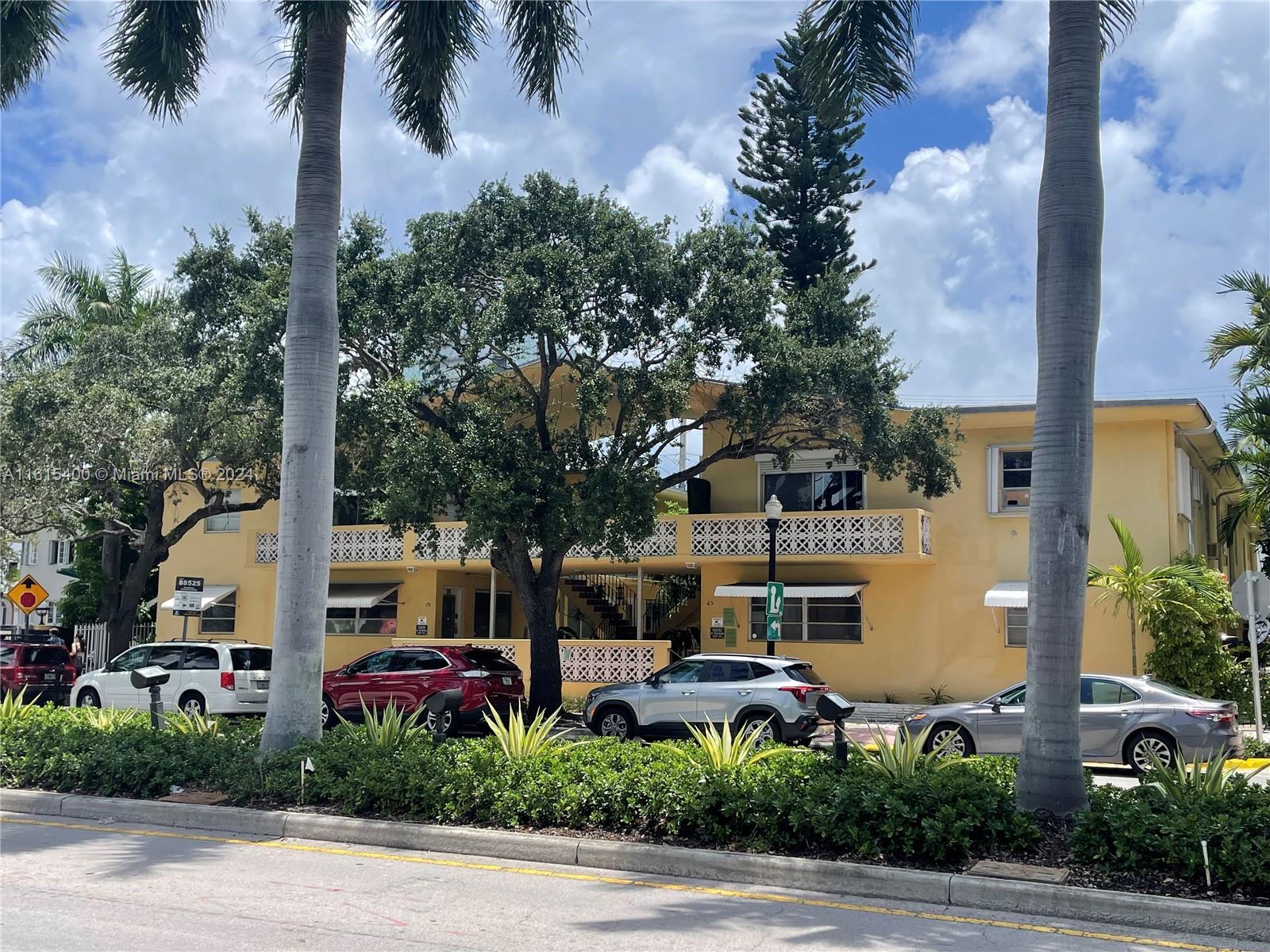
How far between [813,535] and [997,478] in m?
4.26

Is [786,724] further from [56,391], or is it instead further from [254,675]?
[56,391]

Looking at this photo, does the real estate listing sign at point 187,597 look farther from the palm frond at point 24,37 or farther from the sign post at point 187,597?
the palm frond at point 24,37

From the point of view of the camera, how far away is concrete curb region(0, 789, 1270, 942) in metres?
7.12

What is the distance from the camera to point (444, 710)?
1298cm

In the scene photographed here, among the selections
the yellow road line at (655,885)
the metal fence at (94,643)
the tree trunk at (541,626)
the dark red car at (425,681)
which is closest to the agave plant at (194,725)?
the yellow road line at (655,885)

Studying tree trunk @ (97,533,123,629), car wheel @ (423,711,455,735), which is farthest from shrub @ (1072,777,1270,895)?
tree trunk @ (97,533,123,629)

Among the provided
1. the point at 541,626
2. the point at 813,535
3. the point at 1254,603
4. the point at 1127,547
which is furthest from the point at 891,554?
the point at 1254,603

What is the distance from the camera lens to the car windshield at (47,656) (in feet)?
84.0

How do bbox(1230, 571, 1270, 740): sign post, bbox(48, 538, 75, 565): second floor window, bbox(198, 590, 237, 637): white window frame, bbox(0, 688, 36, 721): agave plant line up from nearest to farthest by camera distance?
bbox(0, 688, 36, 721): agave plant, bbox(1230, 571, 1270, 740): sign post, bbox(198, 590, 237, 637): white window frame, bbox(48, 538, 75, 565): second floor window

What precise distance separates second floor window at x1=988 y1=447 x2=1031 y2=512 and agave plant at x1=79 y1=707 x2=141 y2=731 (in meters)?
18.3

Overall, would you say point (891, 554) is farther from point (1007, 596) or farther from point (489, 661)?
point (489, 661)

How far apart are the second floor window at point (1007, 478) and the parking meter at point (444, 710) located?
12.8 meters

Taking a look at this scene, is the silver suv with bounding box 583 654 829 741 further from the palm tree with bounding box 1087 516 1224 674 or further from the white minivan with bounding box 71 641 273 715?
the palm tree with bounding box 1087 516 1224 674

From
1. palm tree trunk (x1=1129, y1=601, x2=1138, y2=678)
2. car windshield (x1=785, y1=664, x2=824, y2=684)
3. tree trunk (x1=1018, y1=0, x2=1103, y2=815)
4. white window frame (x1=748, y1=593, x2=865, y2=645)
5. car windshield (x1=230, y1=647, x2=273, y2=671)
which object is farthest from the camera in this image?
Answer: white window frame (x1=748, y1=593, x2=865, y2=645)
